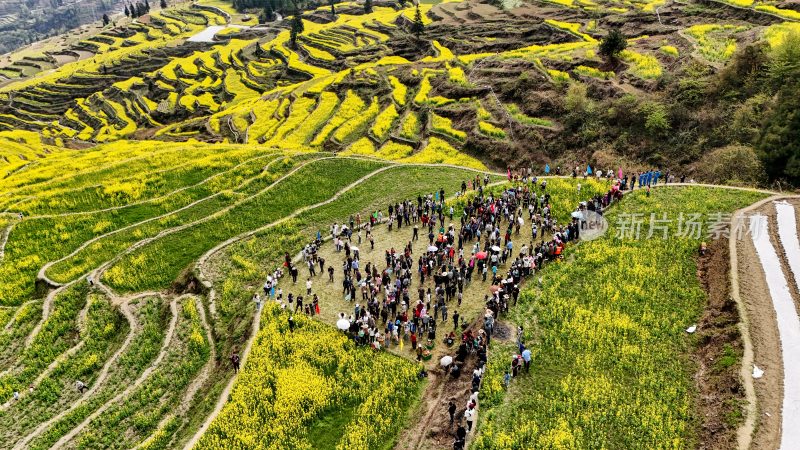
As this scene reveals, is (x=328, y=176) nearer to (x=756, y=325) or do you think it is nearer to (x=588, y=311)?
(x=588, y=311)

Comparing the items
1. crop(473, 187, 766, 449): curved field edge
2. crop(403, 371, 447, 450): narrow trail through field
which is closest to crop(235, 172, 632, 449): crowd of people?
crop(403, 371, 447, 450): narrow trail through field

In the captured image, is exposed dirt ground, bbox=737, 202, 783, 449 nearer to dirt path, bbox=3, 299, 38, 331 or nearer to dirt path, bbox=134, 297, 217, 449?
dirt path, bbox=134, 297, 217, 449

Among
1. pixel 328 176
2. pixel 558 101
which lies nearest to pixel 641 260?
pixel 328 176

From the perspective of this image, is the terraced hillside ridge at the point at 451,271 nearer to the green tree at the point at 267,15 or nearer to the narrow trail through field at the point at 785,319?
the narrow trail through field at the point at 785,319

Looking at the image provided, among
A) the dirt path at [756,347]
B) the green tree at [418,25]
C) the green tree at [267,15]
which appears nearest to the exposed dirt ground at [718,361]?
the dirt path at [756,347]

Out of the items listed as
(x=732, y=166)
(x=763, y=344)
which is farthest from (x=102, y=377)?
(x=732, y=166)

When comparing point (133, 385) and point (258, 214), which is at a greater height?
point (258, 214)
